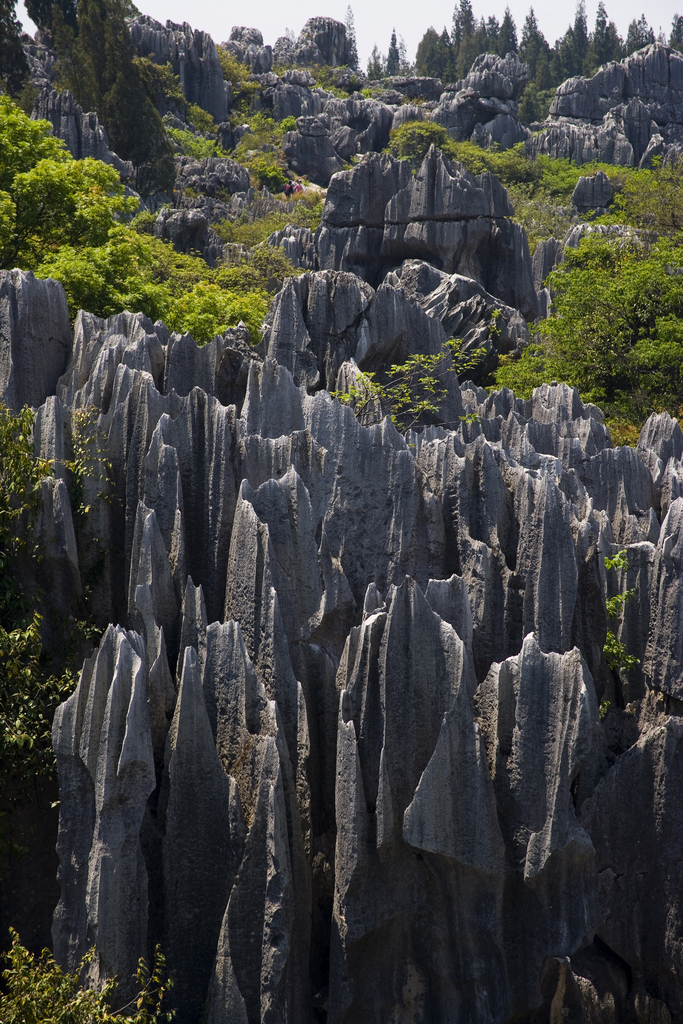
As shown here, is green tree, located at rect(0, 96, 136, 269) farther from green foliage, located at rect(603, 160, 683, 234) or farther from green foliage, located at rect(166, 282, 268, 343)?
green foliage, located at rect(603, 160, 683, 234)

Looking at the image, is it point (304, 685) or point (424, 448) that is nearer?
point (304, 685)

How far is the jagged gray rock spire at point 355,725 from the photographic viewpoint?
7.05 m

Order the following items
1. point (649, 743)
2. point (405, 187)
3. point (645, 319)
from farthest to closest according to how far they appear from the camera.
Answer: point (405, 187) < point (645, 319) < point (649, 743)

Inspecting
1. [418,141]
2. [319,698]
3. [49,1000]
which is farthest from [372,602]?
[418,141]

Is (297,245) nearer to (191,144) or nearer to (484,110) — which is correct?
(191,144)

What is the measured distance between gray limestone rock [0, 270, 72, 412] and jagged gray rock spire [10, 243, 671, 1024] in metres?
1.21

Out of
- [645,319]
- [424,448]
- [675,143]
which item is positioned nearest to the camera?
[424,448]

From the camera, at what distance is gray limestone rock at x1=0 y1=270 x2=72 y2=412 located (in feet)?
38.6

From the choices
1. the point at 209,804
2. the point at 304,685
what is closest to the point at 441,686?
the point at 304,685

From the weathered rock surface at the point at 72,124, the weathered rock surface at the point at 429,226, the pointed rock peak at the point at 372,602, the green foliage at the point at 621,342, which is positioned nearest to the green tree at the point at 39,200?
the green foliage at the point at 621,342

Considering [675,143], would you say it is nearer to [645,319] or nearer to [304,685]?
[645,319]

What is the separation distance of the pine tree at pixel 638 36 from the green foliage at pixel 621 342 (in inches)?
3110

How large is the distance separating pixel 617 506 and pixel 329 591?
5108 millimetres

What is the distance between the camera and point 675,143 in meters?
65.3
